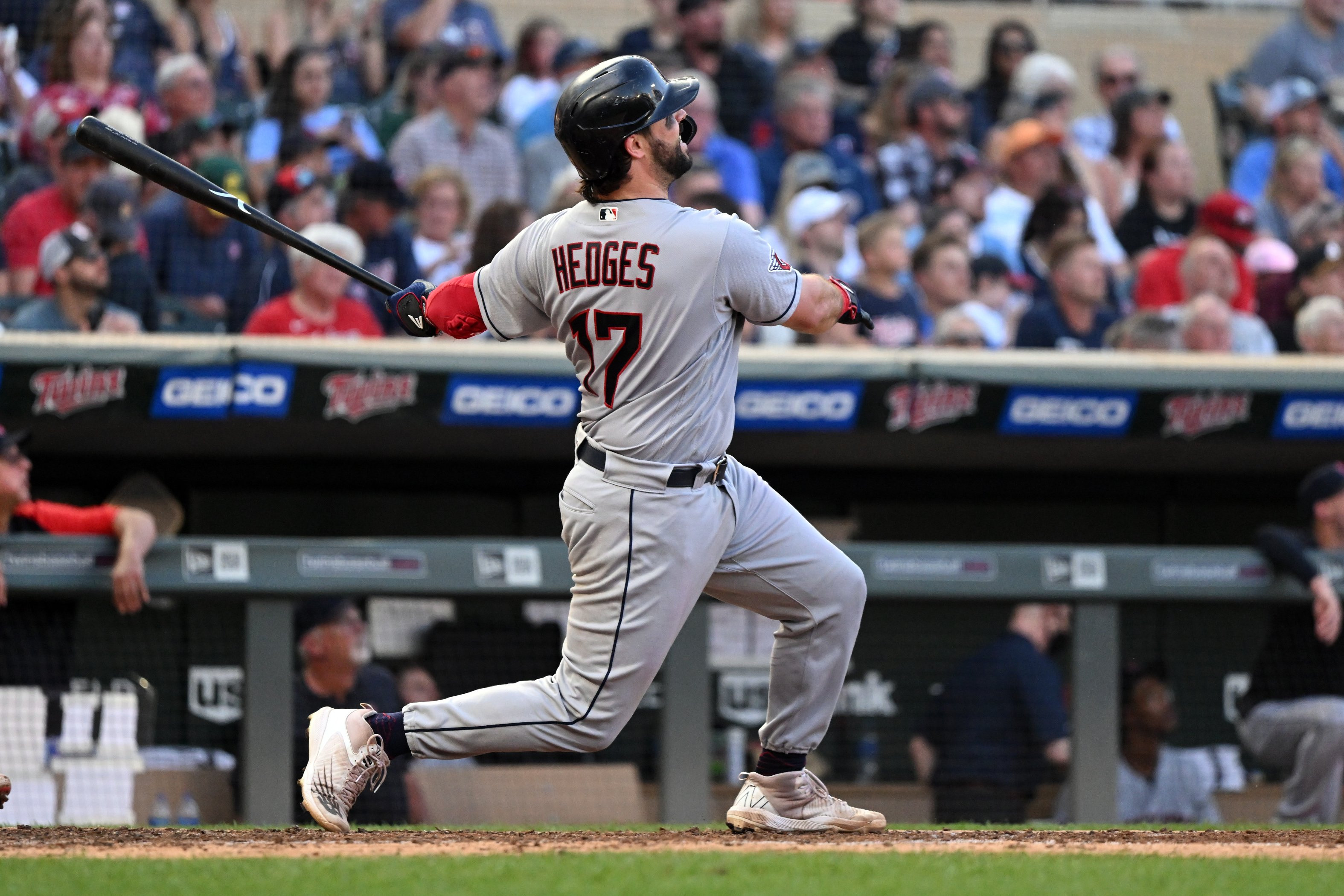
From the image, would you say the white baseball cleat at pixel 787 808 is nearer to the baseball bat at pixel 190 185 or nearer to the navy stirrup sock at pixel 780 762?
the navy stirrup sock at pixel 780 762

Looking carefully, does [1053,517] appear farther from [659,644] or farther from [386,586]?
[659,644]

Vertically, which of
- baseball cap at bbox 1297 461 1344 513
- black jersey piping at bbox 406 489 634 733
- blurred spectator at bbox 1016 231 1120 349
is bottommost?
black jersey piping at bbox 406 489 634 733

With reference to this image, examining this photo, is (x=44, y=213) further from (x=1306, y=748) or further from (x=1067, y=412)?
(x=1306, y=748)

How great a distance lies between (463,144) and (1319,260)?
3.78 meters

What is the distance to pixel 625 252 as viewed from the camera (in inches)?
129

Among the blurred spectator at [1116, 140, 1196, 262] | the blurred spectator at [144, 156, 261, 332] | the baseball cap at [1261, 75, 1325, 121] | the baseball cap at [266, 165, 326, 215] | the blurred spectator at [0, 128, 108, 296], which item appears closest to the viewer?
the blurred spectator at [0, 128, 108, 296]

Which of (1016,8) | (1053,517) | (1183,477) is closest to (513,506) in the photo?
(1053,517)

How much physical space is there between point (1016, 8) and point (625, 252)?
26.9ft

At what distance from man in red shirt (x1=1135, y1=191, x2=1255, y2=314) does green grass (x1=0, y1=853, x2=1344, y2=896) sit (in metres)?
4.73

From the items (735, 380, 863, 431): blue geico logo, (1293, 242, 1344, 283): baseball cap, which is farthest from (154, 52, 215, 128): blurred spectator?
(1293, 242, 1344, 283): baseball cap

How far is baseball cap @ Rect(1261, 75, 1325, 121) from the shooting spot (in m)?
9.48

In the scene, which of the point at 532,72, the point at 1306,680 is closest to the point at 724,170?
the point at 532,72

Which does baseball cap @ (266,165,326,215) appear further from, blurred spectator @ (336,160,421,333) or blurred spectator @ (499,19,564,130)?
blurred spectator @ (499,19,564,130)

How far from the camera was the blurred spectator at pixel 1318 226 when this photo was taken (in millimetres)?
8047
